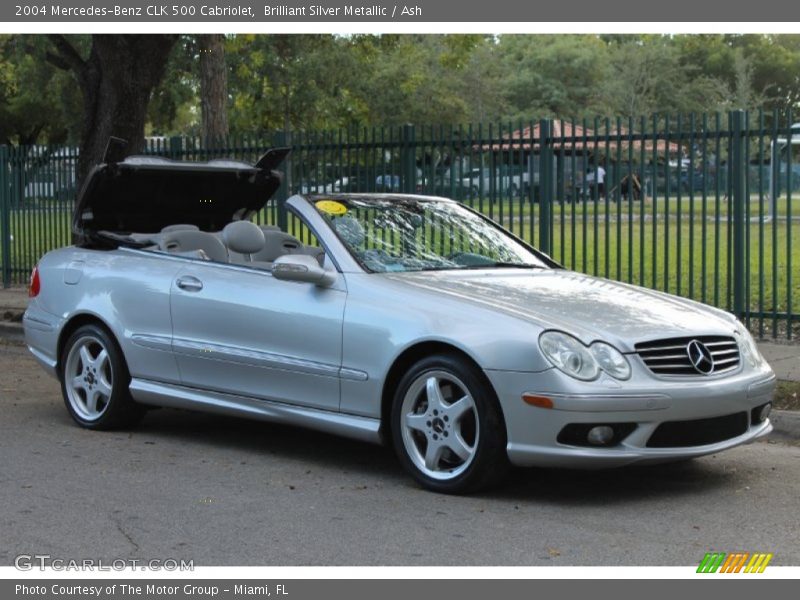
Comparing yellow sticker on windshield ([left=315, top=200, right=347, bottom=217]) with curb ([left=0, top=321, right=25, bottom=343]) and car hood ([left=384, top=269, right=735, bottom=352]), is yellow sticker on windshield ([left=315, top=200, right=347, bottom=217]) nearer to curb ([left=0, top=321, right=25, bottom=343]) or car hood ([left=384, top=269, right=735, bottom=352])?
car hood ([left=384, top=269, right=735, bottom=352])

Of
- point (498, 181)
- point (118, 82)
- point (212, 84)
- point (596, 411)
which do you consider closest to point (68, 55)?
point (118, 82)

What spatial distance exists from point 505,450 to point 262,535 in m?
1.28

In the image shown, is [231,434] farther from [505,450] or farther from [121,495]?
[505,450]

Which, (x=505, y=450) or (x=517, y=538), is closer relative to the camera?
(x=517, y=538)

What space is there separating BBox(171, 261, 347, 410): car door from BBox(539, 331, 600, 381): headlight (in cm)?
124

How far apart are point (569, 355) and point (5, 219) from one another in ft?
44.5

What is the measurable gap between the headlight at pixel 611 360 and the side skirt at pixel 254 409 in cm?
127

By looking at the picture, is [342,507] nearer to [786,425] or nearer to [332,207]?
[332,207]

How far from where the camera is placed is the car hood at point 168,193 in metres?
A: 8.34

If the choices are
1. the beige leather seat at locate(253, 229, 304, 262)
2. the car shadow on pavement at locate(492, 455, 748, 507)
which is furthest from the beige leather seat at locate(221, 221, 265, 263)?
the car shadow on pavement at locate(492, 455, 748, 507)

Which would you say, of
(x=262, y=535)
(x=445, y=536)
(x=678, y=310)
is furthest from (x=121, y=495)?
(x=678, y=310)

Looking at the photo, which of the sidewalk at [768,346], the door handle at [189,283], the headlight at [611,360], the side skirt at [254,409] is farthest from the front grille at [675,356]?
the sidewalk at [768,346]

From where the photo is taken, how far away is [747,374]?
635cm
